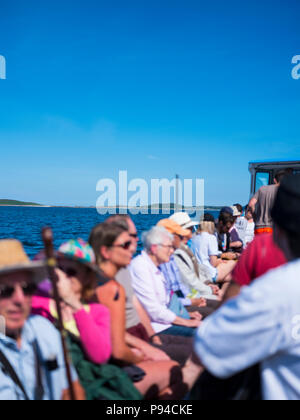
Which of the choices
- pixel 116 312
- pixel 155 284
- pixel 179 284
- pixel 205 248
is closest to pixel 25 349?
pixel 116 312

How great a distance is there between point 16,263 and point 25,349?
383 mm

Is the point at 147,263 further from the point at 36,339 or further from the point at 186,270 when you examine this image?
the point at 36,339

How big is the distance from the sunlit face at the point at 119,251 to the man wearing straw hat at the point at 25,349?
77 cm

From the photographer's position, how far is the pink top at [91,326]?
1.73 m

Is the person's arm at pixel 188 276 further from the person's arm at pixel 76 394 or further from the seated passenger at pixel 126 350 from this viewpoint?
the person's arm at pixel 76 394

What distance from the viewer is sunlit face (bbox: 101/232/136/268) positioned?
87.9 inches

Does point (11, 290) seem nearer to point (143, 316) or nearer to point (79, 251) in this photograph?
point (79, 251)

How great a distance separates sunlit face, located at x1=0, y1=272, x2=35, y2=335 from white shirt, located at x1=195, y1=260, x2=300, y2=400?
0.79 metres

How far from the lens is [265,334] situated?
3.26ft

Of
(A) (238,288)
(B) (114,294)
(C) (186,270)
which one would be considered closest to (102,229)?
(B) (114,294)

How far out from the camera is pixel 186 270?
163 inches

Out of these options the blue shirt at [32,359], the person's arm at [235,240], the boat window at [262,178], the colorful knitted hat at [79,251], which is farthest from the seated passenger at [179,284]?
the boat window at [262,178]

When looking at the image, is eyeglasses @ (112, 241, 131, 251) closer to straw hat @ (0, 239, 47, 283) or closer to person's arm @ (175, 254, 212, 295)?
straw hat @ (0, 239, 47, 283)

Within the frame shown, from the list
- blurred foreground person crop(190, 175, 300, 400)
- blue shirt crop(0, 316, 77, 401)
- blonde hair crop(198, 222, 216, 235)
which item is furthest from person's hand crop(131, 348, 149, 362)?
blonde hair crop(198, 222, 216, 235)
